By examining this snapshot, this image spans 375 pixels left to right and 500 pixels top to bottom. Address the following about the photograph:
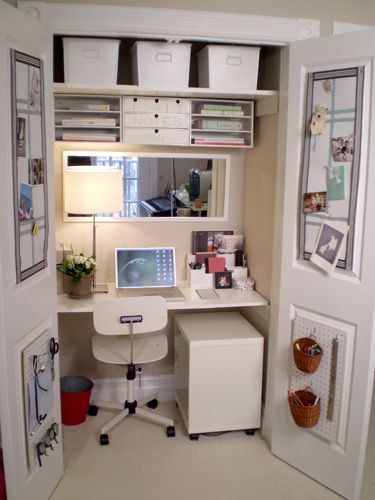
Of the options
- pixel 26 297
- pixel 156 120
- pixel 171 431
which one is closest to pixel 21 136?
pixel 26 297

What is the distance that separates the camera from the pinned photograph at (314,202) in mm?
2391

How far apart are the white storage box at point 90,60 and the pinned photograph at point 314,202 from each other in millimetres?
1132

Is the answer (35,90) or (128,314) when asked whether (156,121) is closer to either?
(35,90)

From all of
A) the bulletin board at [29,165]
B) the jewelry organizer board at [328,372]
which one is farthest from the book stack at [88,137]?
the jewelry organizer board at [328,372]

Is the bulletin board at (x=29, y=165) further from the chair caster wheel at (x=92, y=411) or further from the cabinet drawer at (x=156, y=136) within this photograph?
the chair caster wheel at (x=92, y=411)

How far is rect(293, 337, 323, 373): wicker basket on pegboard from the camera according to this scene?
2.42 metres

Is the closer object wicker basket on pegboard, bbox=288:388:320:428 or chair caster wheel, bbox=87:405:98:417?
wicker basket on pegboard, bbox=288:388:320:428

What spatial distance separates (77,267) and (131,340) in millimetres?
525

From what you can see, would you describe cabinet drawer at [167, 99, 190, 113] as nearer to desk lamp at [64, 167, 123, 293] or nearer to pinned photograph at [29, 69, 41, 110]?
desk lamp at [64, 167, 123, 293]

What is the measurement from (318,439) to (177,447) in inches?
30.5

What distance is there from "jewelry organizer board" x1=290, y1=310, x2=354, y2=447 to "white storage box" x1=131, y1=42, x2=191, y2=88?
135 cm

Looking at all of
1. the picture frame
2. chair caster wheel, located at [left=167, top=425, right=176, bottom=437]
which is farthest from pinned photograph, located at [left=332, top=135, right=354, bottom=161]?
chair caster wheel, located at [left=167, top=425, right=176, bottom=437]

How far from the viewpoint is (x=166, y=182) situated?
10.2 feet

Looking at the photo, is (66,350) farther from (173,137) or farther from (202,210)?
(173,137)
